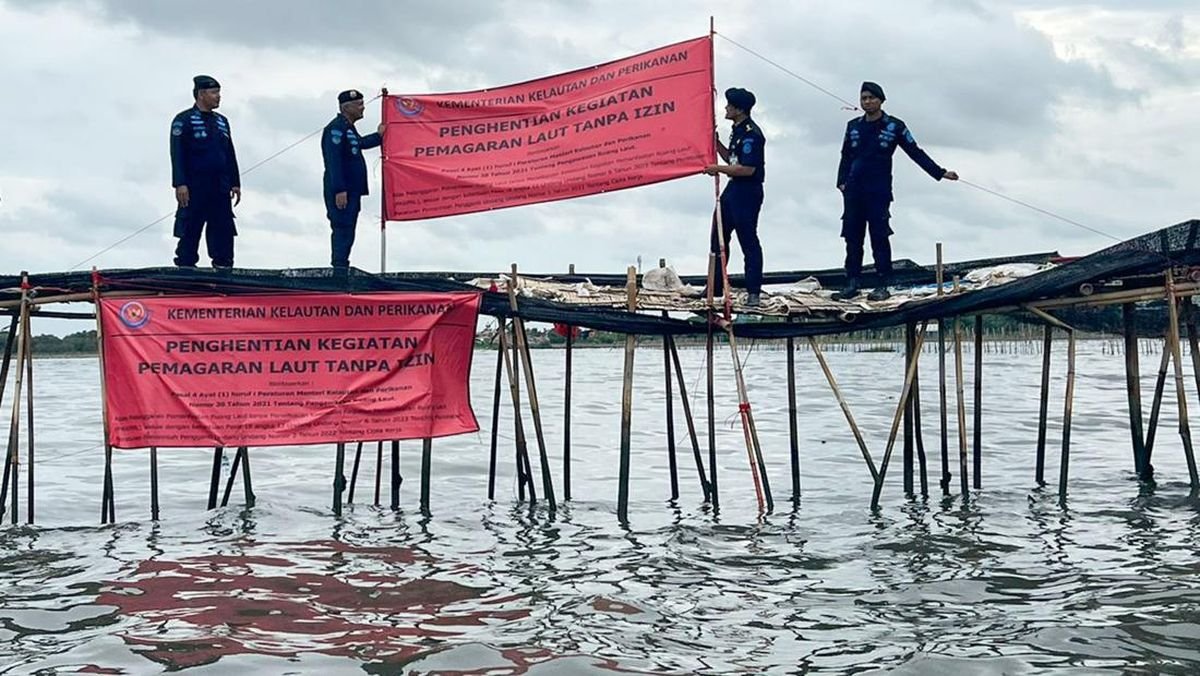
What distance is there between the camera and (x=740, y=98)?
14516mm

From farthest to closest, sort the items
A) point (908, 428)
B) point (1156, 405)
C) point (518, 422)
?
point (908, 428)
point (1156, 405)
point (518, 422)

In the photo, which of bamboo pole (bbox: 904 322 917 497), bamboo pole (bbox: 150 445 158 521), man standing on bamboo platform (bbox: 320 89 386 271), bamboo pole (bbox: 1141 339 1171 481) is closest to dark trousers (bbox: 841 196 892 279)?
bamboo pole (bbox: 904 322 917 497)

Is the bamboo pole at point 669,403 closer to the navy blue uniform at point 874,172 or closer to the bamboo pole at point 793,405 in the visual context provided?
the bamboo pole at point 793,405

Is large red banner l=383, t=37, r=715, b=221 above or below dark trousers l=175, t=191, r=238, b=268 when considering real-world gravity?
above

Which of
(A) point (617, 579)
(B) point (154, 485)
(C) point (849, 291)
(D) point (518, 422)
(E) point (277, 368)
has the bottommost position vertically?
(A) point (617, 579)

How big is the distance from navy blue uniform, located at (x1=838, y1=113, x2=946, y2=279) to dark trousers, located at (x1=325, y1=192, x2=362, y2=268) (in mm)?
5790

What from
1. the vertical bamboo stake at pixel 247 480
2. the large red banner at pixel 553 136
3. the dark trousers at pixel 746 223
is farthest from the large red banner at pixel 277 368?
the dark trousers at pixel 746 223

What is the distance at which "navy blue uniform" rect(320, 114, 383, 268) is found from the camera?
48.6 ft

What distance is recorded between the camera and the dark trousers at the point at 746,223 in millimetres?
14289

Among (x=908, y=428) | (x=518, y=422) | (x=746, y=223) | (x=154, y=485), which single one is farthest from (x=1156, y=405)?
(x=154, y=485)

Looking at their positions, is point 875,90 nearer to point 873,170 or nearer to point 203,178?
point 873,170

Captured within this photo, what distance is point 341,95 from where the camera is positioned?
1502 centimetres

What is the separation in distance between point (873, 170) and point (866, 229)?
773 millimetres

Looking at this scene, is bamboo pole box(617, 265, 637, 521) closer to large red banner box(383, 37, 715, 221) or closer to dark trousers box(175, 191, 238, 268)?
large red banner box(383, 37, 715, 221)
